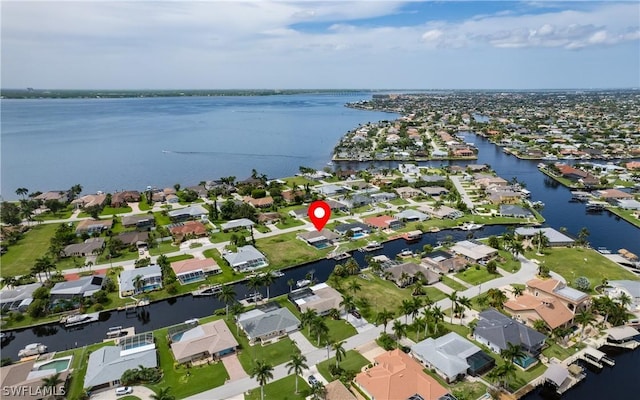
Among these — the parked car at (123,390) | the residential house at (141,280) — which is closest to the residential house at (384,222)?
the residential house at (141,280)

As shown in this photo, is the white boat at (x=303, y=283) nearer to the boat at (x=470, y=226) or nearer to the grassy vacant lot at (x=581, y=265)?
the grassy vacant lot at (x=581, y=265)

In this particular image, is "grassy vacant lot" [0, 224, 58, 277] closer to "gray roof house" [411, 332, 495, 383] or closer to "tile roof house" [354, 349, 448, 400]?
"tile roof house" [354, 349, 448, 400]

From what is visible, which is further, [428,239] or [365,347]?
[428,239]

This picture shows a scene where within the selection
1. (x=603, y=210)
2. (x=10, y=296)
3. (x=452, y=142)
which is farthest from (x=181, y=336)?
(x=452, y=142)

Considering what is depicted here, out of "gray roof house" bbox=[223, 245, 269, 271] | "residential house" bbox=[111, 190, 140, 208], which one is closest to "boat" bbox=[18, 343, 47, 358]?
"gray roof house" bbox=[223, 245, 269, 271]

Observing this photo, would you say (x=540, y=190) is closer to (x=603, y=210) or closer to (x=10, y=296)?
(x=603, y=210)
